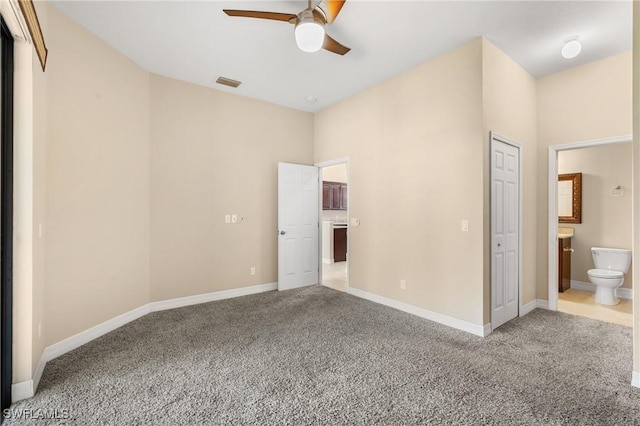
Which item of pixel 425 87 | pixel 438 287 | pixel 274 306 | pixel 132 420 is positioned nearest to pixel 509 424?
pixel 438 287

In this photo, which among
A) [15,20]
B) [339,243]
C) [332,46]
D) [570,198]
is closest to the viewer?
[15,20]

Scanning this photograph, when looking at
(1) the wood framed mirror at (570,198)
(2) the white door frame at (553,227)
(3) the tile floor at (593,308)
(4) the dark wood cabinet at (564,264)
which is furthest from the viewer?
(1) the wood framed mirror at (570,198)

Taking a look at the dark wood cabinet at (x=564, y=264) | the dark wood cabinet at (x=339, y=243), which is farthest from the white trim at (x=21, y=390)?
the dark wood cabinet at (x=564, y=264)

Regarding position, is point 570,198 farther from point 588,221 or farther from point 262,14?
point 262,14

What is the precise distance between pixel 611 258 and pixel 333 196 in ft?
17.4

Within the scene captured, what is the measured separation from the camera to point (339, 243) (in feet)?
24.6

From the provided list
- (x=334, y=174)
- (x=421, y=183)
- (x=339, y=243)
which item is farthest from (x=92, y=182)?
(x=334, y=174)

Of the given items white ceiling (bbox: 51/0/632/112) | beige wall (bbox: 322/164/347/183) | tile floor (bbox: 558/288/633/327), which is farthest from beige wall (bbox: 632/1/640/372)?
beige wall (bbox: 322/164/347/183)

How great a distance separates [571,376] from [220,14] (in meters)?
4.15

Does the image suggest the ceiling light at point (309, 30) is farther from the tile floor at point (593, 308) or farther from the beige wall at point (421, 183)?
Result: the tile floor at point (593, 308)

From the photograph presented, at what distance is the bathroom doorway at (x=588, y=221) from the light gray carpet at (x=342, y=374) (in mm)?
1033

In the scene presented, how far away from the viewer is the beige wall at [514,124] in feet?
10.4

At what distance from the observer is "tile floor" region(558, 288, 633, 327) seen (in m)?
3.60

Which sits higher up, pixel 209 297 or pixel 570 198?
pixel 570 198
